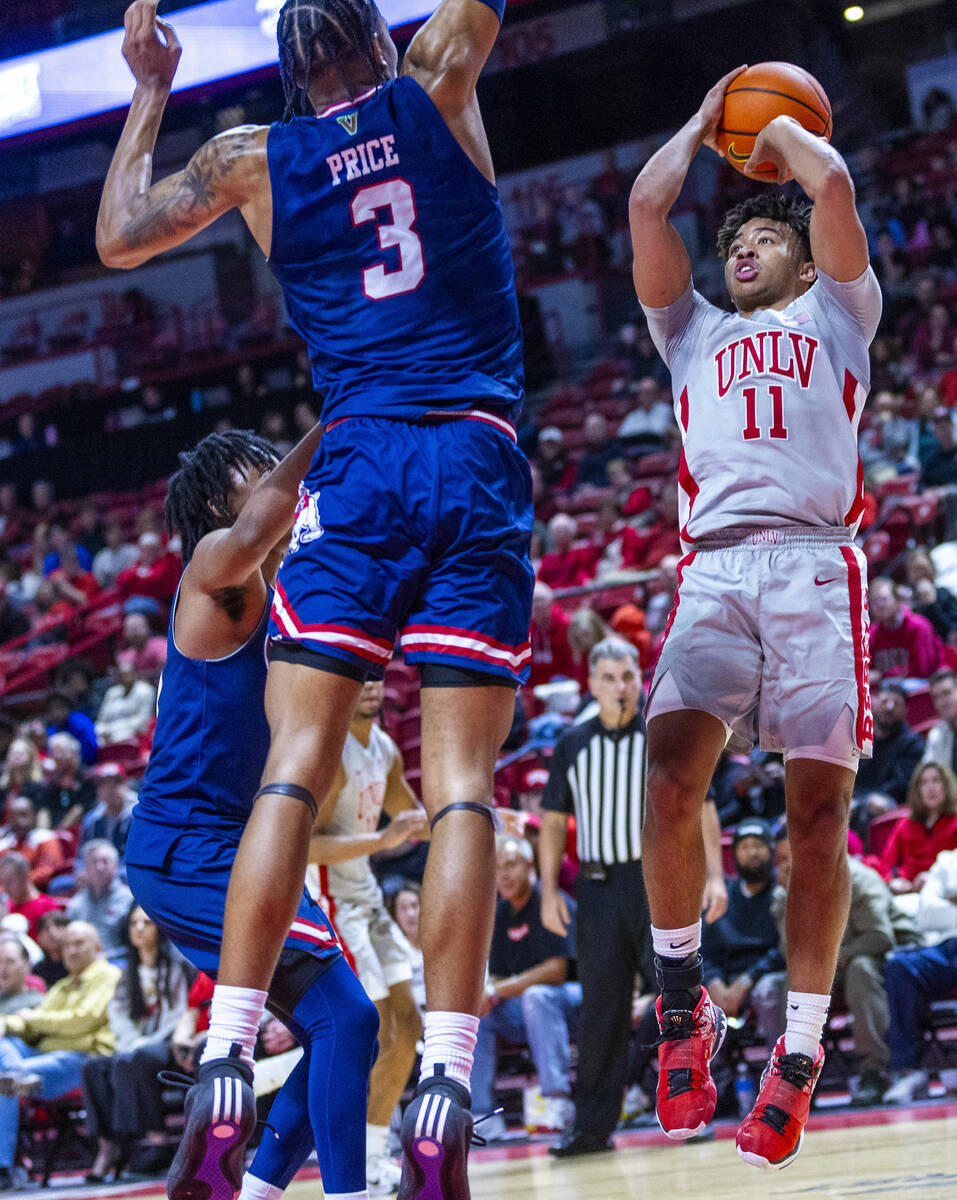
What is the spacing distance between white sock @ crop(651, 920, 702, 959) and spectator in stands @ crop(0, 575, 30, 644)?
1409 centimetres

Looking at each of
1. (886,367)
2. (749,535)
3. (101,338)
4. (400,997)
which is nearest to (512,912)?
(400,997)

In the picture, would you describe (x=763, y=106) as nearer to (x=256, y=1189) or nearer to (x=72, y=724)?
(x=256, y=1189)

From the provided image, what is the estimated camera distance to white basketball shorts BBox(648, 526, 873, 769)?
3.63 m

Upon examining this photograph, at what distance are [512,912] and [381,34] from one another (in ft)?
19.8

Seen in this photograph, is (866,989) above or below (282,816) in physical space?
below

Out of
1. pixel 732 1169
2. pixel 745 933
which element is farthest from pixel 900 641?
pixel 732 1169

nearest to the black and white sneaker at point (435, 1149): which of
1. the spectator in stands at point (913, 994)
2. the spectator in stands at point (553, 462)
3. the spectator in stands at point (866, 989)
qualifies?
the spectator in stands at point (866, 989)

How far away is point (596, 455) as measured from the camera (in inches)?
640

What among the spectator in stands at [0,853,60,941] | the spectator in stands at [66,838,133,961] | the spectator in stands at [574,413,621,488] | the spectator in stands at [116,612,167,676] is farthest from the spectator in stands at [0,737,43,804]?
the spectator in stands at [574,413,621,488]

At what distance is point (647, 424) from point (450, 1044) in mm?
13787

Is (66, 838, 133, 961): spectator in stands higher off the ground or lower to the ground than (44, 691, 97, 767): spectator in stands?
lower

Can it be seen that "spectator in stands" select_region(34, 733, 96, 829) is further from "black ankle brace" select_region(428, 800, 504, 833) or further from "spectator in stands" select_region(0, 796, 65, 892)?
"black ankle brace" select_region(428, 800, 504, 833)

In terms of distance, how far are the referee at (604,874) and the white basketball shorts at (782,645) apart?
11.8 ft

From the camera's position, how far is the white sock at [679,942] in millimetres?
3734
